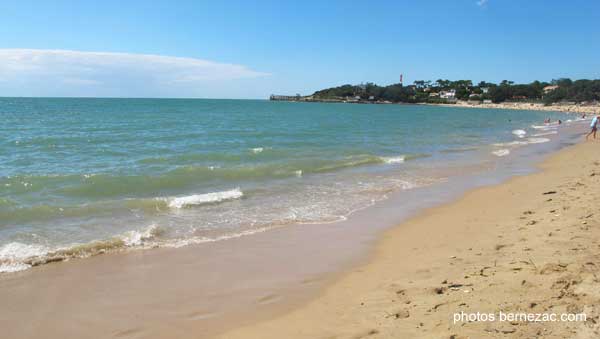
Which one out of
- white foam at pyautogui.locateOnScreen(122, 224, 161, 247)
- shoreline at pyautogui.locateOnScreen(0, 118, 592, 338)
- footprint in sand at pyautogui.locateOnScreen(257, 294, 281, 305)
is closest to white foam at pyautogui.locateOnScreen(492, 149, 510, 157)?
shoreline at pyautogui.locateOnScreen(0, 118, 592, 338)

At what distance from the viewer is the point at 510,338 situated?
3.56 meters

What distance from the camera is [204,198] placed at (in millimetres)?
11797

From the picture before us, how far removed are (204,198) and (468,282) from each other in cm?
843

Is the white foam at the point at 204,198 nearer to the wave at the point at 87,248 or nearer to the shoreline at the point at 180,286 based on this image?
the wave at the point at 87,248

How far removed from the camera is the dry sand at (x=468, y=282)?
13.2ft

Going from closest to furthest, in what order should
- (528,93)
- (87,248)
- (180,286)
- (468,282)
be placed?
(468,282) < (180,286) < (87,248) < (528,93)

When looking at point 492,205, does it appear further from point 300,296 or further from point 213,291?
point 213,291

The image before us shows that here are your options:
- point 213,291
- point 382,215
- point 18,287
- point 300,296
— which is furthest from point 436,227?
point 18,287

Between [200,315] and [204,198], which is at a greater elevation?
[204,198]

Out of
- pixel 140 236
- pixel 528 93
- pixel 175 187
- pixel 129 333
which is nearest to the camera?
pixel 129 333

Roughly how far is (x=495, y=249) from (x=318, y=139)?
2399cm

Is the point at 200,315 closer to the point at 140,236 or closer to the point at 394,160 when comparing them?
the point at 140,236

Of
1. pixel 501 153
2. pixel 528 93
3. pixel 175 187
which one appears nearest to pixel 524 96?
pixel 528 93

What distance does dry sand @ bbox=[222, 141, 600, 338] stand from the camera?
4.04m
